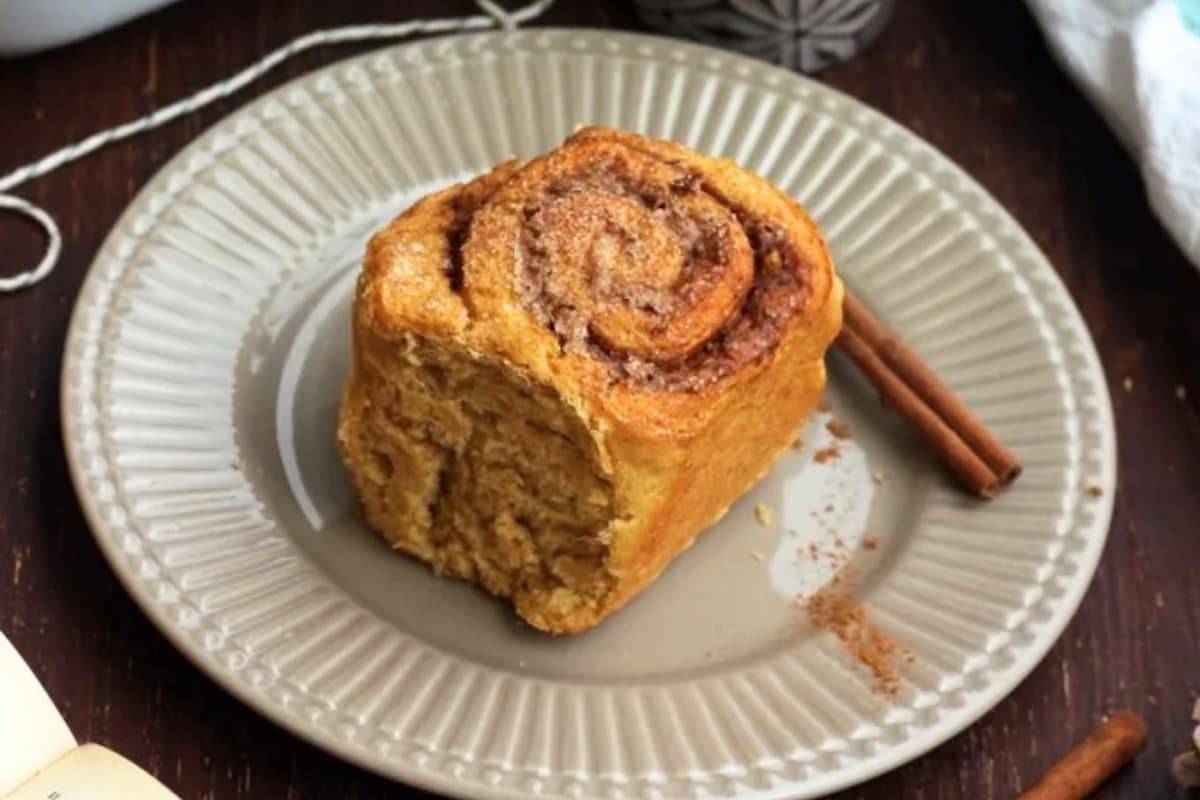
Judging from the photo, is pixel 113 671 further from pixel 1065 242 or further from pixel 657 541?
pixel 1065 242

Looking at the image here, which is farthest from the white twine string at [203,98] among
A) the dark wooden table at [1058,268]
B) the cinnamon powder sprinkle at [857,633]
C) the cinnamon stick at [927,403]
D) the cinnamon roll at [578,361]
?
the cinnamon powder sprinkle at [857,633]

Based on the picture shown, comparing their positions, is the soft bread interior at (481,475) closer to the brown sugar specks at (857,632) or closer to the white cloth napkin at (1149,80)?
the brown sugar specks at (857,632)

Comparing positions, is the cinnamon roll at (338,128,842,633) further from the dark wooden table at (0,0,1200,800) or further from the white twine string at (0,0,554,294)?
the white twine string at (0,0,554,294)

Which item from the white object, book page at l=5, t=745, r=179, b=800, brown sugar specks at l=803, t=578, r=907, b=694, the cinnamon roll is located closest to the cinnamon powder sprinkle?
brown sugar specks at l=803, t=578, r=907, b=694

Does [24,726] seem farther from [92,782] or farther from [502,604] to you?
[502,604]

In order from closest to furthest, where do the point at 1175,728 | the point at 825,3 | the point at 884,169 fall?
1. the point at 1175,728
2. the point at 884,169
3. the point at 825,3

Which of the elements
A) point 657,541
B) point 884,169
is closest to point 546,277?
point 657,541

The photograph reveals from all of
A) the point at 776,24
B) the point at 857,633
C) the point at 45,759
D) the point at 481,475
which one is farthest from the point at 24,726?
the point at 776,24
